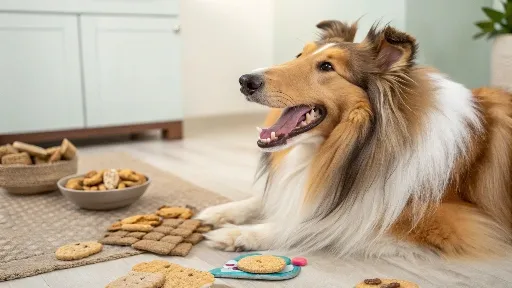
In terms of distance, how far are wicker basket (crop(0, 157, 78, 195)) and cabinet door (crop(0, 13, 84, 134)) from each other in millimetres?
1348

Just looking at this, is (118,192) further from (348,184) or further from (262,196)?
(348,184)

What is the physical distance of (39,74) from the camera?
387cm

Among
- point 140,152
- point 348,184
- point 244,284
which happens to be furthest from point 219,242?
point 140,152

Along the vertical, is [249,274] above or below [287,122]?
below

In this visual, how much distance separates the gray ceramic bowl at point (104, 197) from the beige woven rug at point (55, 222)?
1.4 inches

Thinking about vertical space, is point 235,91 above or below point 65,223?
above

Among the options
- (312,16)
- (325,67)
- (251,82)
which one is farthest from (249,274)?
(312,16)

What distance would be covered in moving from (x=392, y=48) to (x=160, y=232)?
1.08 metres

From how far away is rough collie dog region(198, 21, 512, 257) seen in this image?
68.4 inches

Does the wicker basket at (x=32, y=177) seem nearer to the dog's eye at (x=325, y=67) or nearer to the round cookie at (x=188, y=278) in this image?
the round cookie at (x=188, y=278)

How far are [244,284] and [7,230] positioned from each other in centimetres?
109

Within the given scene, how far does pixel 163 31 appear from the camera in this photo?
4.32m

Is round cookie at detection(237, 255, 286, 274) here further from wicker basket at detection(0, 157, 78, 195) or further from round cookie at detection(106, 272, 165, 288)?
wicker basket at detection(0, 157, 78, 195)

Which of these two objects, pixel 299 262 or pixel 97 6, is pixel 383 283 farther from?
pixel 97 6
